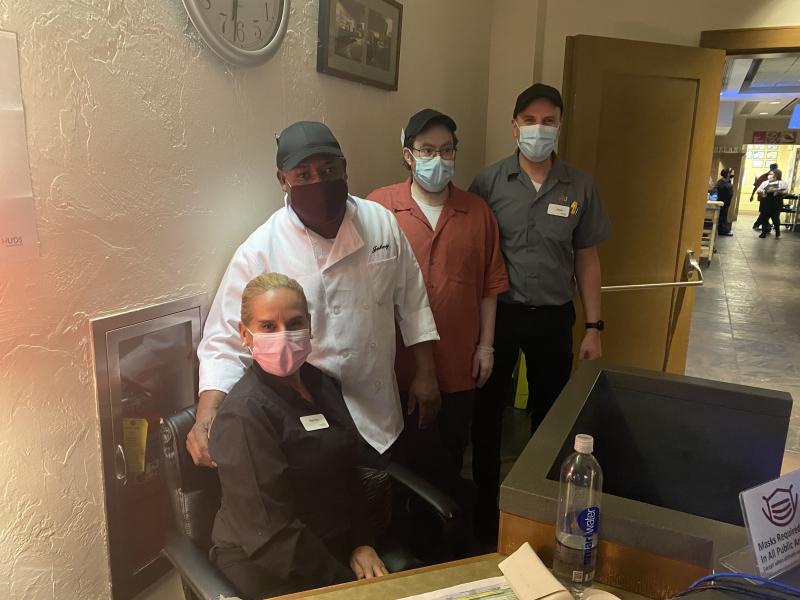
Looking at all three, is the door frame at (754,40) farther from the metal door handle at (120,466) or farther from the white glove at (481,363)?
the metal door handle at (120,466)

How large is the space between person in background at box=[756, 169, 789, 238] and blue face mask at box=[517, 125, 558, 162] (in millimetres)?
11808

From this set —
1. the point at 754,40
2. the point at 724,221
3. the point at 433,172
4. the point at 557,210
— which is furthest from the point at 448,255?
the point at 724,221

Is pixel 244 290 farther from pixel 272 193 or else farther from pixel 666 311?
pixel 666 311

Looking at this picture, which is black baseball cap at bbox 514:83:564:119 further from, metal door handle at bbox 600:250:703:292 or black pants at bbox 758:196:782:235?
black pants at bbox 758:196:782:235

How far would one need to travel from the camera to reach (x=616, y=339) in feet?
9.18

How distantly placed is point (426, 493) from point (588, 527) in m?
0.49

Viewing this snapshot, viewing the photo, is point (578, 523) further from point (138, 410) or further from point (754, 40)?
point (754, 40)

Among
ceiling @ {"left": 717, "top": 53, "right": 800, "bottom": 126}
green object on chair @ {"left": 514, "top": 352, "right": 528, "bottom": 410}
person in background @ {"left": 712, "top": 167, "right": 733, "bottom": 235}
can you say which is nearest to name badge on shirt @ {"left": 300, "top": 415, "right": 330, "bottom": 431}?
green object on chair @ {"left": 514, "top": 352, "right": 528, "bottom": 410}

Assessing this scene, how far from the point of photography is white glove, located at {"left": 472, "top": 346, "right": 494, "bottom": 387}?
175 centimetres

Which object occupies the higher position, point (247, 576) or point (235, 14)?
point (235, 14)

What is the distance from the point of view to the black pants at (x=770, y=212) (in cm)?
1172

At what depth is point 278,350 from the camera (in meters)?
1.04

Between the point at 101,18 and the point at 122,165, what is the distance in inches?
8.5

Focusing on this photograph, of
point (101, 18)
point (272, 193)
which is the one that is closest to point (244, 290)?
point (272, 193)
